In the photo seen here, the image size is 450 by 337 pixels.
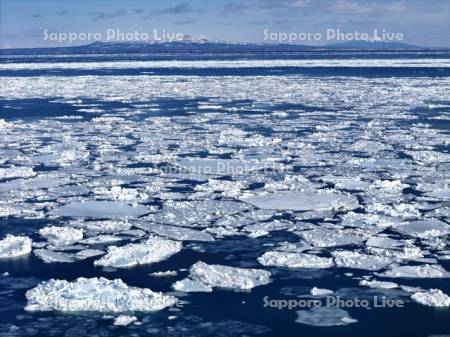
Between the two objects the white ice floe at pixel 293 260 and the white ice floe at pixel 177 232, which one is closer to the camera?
the white ice floe at pixel 293 260

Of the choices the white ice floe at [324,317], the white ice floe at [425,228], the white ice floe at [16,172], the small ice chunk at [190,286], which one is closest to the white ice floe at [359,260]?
the white ice floe at [425,228]

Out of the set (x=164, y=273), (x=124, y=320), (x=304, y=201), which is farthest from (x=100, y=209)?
(x=124, y=320)

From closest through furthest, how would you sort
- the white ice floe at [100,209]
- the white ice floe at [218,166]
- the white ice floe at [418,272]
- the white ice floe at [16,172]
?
the white ice floe at [418,272]
the white ice floe at [100,209]
the white ice floe at [16,172]
the white ice floe at [218,166]

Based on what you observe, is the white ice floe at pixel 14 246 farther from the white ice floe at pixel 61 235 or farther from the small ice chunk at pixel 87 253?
the small ice chunk at pixel 87 253

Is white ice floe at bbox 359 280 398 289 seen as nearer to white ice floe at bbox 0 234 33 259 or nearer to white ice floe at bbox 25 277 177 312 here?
white ice floe at bbox 25 277 177 312

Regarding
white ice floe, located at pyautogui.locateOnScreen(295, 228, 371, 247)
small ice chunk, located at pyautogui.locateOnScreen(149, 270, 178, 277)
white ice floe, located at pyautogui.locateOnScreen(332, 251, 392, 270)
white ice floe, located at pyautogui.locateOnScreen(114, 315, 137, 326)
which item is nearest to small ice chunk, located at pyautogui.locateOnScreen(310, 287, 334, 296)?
white ice floe, located at pyautogui.locateOnScreen(332, 251, 392, 270)

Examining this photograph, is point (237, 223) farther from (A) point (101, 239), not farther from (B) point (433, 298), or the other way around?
(B) point (433, 298)

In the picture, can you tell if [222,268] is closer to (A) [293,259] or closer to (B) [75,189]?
(A) [293,259]
